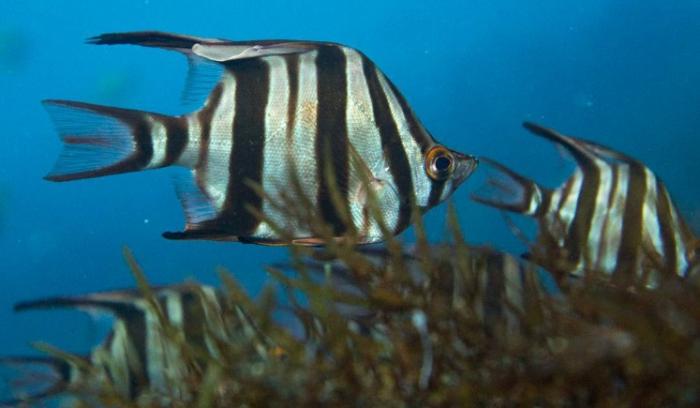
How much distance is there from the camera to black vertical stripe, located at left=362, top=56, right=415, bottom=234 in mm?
2303

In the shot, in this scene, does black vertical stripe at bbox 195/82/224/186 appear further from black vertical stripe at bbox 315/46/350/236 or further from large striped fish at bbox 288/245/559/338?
large striped fish at bbox 288/245/559/338

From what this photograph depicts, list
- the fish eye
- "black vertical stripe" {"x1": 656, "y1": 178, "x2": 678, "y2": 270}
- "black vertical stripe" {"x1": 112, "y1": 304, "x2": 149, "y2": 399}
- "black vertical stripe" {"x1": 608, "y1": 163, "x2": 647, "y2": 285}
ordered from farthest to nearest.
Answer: the fish eye, "black vertical stripe" {"x1": 112, "y1": 304, "x2": 149, "y2": 399}, "black vertical stripe" {"x1": 608, "y1": 163, "x2": 647, "y2": 285}, "black vertical stripe" {"x1": 656, "y1": 178, "x2": 678, "y2": 270}

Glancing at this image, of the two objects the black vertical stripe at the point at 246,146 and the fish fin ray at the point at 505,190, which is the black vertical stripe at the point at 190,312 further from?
the fish fin ray at the point at 505,190

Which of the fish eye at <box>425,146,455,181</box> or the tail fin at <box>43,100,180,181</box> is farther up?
the tail fin at <box>43,100,180,181</box>

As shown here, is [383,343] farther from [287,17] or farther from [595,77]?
[287,17]

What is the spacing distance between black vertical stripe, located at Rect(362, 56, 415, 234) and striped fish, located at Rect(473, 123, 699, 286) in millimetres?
254

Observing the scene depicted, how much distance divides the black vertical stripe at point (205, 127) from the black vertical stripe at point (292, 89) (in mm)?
244

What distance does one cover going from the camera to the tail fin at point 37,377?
223cm

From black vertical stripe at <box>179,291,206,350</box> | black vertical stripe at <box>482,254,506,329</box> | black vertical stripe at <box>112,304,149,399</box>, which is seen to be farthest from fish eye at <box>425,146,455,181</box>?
black vertical stripe at <box>112,304,149,399</box>

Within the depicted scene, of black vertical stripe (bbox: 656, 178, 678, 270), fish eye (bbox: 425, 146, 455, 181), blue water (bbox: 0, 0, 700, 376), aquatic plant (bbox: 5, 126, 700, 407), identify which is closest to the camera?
aquatic plant (bbox: 5, 126, 700, 407)

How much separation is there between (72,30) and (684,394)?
141 ft

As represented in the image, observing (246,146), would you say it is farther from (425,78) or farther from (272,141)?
(425,78)

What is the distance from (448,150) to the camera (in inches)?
92.4

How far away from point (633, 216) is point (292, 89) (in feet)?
3.91
